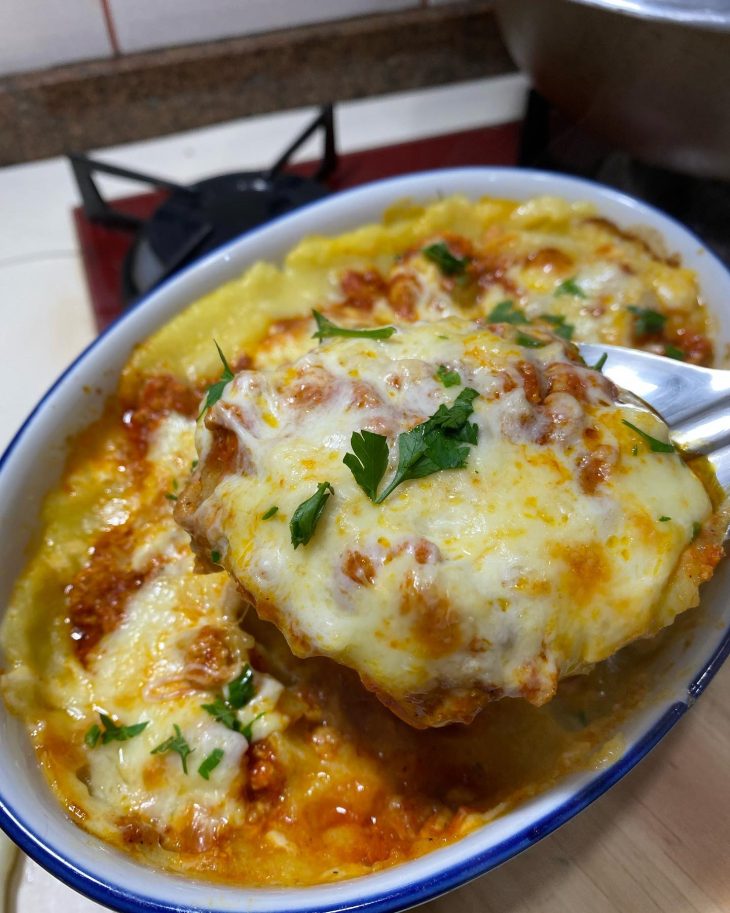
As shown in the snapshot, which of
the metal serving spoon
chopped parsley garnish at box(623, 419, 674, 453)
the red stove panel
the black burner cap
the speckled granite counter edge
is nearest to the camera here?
chopped parsley garnish at box(623, 419, 674, 453)

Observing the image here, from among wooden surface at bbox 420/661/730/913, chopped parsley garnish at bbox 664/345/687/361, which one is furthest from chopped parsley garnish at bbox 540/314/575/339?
wooden surface at bbox 420/661/730/913

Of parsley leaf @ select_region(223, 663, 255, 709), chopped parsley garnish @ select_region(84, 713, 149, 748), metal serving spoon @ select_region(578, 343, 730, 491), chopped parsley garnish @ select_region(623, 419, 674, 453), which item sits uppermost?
chopped parsley garnish @ select_region(623, 419, 674, 453)

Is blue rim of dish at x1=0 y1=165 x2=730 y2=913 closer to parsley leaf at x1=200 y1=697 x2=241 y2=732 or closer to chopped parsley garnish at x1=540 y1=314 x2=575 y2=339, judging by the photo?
parsley leaf at x1=200 y1=697 x2=241 y2=732

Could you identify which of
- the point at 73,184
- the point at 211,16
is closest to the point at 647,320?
Result: the point at 211,16

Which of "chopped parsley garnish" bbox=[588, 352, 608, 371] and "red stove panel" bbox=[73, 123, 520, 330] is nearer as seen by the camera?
"chopped parsley garnish" bbox=[588, 352, 608, 371]

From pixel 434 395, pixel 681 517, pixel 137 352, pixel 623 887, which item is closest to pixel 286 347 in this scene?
pixel 137 352

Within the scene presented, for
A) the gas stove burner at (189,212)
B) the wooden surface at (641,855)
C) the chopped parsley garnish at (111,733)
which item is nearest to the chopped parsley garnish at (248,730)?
the chopped parsley garnish at (111,733)

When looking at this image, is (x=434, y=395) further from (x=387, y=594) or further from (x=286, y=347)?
(x=286, y=347)

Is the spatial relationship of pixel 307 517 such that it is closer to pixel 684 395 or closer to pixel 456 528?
pixel 456 528
